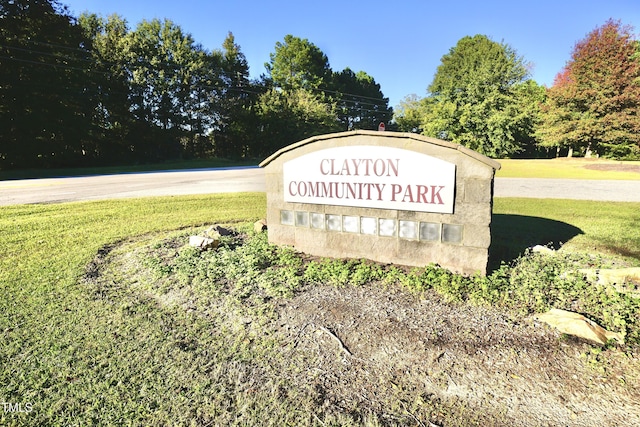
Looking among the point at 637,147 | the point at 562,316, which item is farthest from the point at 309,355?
the point at 637,147

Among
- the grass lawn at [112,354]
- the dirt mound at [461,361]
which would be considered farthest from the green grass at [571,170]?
the dirt mound at [461,361]

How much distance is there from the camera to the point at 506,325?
3066 mm

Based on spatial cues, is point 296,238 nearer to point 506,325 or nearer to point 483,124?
point 506,325

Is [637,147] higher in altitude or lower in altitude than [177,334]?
higher

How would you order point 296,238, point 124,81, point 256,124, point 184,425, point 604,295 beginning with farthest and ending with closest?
point 256,124 < point 124,81 < point 296,238 < point 604,295 < point 184,425

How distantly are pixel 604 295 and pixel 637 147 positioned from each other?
109ft

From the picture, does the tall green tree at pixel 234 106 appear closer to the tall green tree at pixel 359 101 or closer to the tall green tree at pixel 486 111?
the tall green tree at pixel 359 101

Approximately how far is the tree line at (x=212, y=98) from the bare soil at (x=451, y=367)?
28.0m

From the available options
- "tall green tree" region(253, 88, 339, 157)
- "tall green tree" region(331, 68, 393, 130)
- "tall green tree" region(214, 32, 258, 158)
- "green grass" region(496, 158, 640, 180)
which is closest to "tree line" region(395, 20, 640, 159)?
"green grass" region(496, 158, 640, 180)

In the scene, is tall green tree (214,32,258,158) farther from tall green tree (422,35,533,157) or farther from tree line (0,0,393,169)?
tall green tree (422,35,533,157)

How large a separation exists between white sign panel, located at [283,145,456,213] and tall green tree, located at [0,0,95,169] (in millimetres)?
27990

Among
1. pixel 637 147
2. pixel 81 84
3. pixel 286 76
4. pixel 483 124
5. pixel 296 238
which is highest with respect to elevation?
pixel 286 76

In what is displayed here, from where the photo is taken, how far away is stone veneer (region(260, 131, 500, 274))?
13.2 feet

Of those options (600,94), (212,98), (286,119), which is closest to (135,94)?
(212,98)
